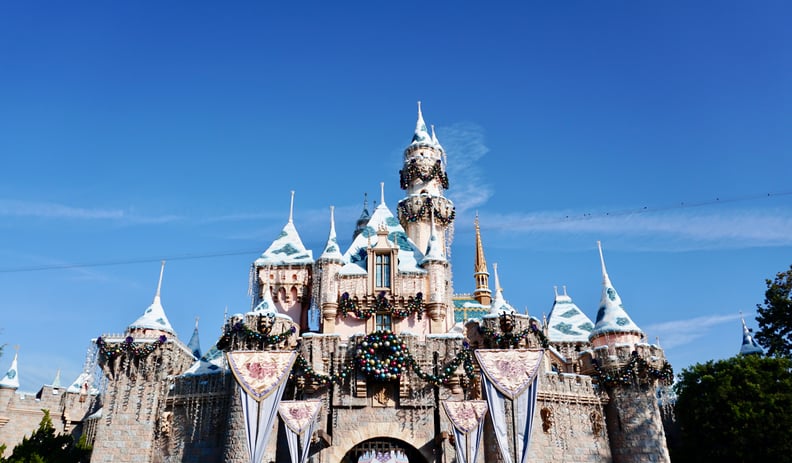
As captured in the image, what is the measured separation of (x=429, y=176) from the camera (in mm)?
45625

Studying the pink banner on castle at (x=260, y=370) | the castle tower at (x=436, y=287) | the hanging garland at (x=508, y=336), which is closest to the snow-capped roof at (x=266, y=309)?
the pink banner on castle at (x=260, y=370)

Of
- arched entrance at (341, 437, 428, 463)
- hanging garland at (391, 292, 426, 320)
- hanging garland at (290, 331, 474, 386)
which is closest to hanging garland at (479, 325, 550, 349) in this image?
hanging garland at (290, 331, 474, 386)

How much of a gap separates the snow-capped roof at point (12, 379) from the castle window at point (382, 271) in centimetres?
2572

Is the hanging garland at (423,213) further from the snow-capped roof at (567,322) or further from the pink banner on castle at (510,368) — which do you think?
the pink banner on castle at (510,368)

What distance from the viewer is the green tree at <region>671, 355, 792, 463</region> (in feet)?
98.9

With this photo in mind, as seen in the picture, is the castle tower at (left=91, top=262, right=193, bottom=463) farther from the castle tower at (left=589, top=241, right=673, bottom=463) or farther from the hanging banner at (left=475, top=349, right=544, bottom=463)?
the castle tower at (left=589, top=241, right=673, bottom=463)

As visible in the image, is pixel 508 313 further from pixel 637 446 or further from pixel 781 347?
pixel 781 347

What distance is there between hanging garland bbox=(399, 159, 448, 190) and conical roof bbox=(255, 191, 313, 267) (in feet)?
34.2

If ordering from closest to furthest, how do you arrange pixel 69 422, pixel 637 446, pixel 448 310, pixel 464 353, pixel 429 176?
pixel 464 353, pixel 637 446, pixel 448 310, pixel 69 422, pixel 429 176

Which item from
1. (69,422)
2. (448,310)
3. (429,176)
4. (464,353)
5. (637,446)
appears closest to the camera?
(464,353)

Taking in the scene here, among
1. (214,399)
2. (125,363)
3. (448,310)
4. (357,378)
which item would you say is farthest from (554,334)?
(125,363)

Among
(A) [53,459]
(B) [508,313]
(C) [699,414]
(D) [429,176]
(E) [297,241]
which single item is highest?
(D) [429,176]

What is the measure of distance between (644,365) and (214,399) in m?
22.8

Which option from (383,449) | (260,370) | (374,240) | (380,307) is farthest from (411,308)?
(260,370)
